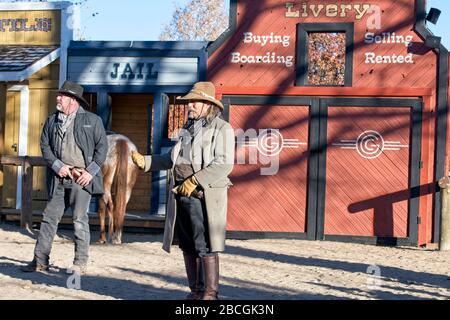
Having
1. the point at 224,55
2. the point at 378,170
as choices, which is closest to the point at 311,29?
the point at 224,55

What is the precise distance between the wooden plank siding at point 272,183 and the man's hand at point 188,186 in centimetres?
772

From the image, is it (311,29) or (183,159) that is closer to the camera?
(183,159)

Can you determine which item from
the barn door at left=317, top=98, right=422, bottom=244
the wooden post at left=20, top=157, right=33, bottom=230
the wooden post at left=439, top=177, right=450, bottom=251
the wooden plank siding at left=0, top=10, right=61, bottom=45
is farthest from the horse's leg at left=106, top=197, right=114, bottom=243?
the wooden post at left=439, top=177, right=450, bottom=251

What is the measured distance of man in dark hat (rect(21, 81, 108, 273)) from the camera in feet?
29.5

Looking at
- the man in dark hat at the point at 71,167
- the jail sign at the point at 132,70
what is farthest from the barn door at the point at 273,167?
the man in dark hat at the point at 71,167

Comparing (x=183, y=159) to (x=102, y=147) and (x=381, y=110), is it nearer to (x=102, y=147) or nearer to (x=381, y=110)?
(x=102, y=147)

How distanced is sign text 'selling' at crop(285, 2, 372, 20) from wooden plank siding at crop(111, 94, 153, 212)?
4.34 m

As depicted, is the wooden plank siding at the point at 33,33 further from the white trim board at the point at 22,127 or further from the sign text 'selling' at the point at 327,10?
the sign text 'selling' at the point at 327,10

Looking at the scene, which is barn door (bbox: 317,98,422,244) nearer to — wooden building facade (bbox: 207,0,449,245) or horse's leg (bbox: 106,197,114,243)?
wooden building facade (bbox: 207,0,449,245)

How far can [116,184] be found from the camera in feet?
42.7

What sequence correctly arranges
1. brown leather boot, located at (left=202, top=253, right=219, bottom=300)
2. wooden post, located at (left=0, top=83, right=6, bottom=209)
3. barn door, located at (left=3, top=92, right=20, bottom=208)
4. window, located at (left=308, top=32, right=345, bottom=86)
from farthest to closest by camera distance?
window, located at (left=308, top=32, right=345, bottom=86), barn door, located at (left=3, top=92, right=20, bottom=208), wooden post, located at (left=0, top=83, right=6, bottom=209), brown leather boot, located at (left=202, top=253, right=219, bottom=300)

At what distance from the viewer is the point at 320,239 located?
14.7 m

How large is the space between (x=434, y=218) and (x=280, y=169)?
2.75 m
